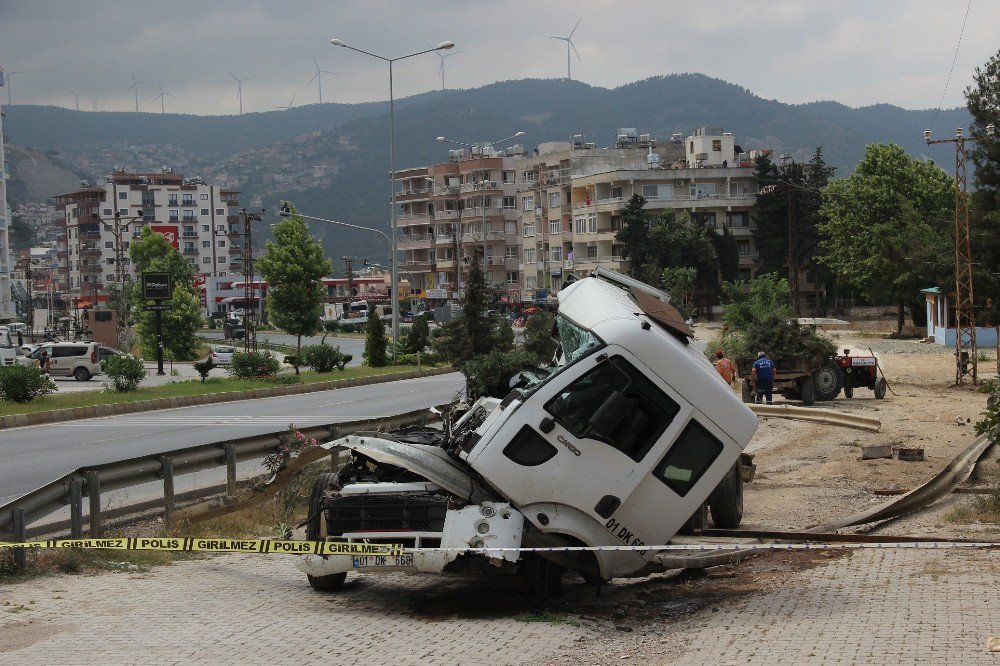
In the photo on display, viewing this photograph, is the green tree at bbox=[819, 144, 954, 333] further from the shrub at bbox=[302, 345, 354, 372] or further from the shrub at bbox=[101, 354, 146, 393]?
the shrub at bbox=[101, 354, 146, 393]

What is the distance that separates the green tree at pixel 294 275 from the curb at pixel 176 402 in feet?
56.2

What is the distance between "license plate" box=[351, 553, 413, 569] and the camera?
30.3ft

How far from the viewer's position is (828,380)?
106 feet

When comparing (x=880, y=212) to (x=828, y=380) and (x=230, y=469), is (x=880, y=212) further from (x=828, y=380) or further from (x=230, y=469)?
(x=230, y=469)

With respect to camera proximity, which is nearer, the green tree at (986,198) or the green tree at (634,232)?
the green tree at (986,198)

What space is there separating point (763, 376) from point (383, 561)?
2110 centimetres

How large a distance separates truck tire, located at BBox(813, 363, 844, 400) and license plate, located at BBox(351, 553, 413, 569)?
2475 cm

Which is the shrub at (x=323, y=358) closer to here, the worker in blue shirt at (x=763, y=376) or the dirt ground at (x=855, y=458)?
the dirt ground at (x=855, y=458)

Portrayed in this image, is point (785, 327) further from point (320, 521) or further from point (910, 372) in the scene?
point (320, 521)

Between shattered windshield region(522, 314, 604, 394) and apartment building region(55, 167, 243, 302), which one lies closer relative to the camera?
shattered windshield region(522, 314, 604, 394)

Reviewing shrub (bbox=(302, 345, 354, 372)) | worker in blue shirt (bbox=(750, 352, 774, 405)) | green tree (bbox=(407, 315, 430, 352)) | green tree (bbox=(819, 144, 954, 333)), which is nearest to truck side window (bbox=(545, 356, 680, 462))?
worker in blue shirt (bbox=(750, 352, 774, 405))

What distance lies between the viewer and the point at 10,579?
9.78 metres

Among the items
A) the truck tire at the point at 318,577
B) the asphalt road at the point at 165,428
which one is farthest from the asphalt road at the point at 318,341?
the truck tire at the point at 318,577

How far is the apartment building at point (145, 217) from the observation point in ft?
598
